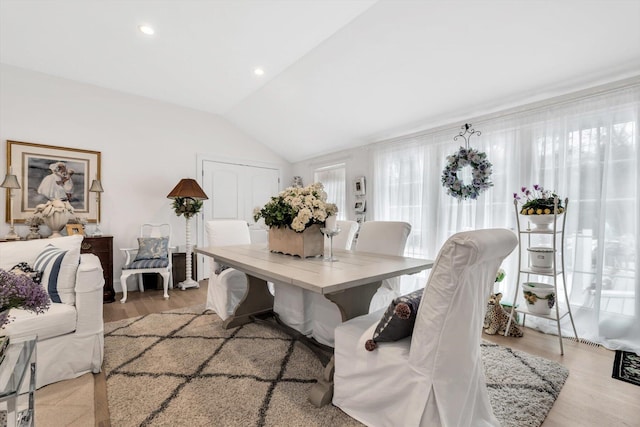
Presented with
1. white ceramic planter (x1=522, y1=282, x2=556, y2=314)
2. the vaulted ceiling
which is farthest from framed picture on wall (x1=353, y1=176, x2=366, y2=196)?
white ceramic planter (x1=522, y1=282, x2=556, y2=314)

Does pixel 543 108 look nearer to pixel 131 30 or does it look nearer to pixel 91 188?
pixel 131 30

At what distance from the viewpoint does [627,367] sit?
1.91m

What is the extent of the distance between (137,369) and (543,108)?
3.79 metres

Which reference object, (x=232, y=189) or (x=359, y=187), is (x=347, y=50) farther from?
(x=232, y=189)

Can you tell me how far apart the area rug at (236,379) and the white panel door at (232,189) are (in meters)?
2.40

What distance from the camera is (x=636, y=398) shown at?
1.59 meters

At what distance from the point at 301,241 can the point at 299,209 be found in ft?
0.70

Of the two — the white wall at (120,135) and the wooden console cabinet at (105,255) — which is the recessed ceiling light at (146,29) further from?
the wooden console cabinet at (105,255)

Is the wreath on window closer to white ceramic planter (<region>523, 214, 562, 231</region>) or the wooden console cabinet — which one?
white ceramic planter (<region>523, 214, 562, 231</region>)

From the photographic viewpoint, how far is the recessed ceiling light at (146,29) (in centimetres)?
262

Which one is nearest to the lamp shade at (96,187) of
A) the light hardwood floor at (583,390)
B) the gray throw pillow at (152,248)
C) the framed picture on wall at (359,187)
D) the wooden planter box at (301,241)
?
the gray throw pillow at (152,248)

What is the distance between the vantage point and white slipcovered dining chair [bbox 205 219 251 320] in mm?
2615

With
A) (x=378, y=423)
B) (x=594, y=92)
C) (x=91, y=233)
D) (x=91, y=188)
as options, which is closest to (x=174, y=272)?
(x=91, y=233)

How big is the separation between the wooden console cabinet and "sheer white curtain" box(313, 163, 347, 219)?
121 inches
